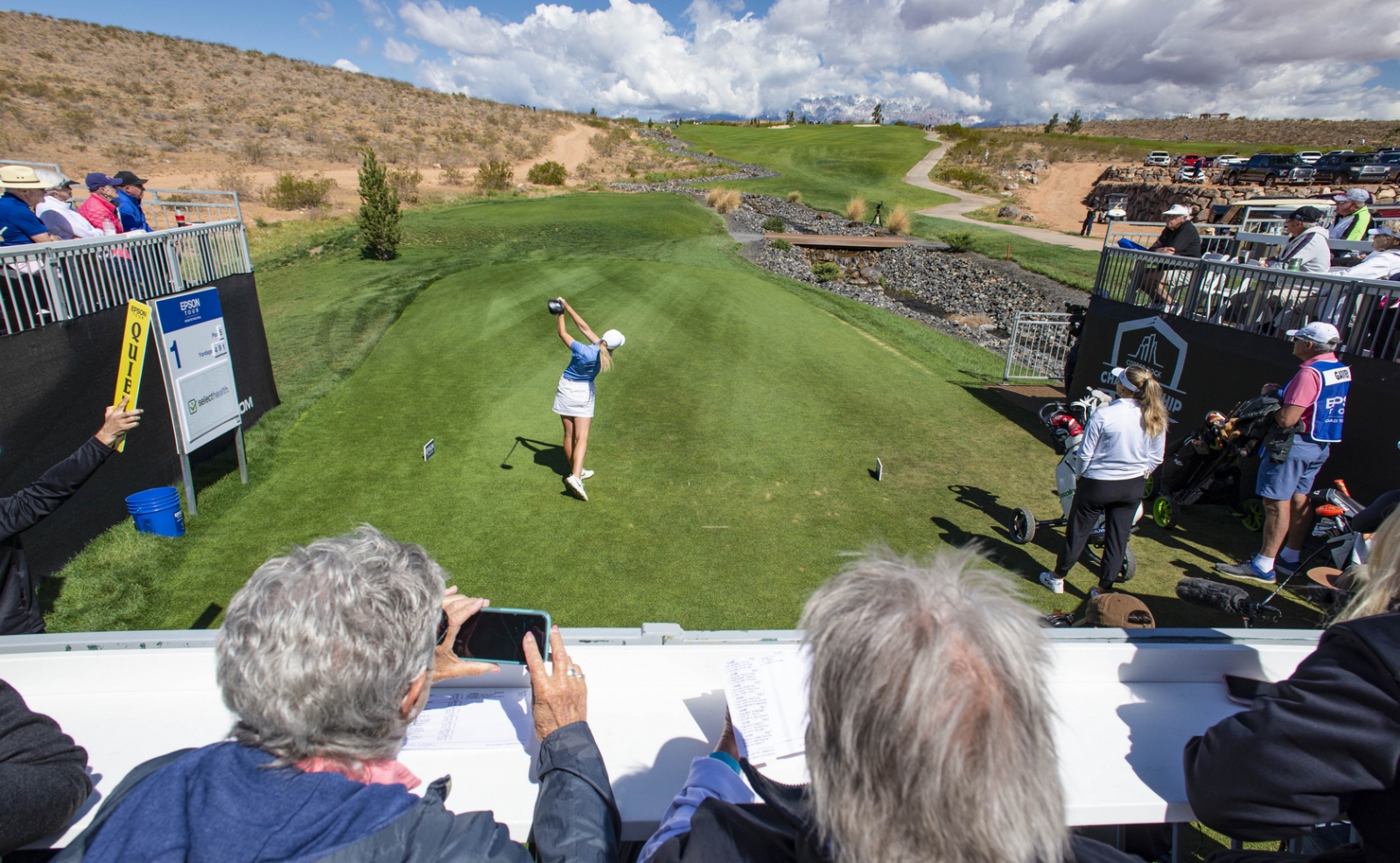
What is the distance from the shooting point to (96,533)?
566cm

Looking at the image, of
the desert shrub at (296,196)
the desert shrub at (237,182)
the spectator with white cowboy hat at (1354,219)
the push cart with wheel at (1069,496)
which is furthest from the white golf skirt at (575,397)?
the desert shrub at (237,182)

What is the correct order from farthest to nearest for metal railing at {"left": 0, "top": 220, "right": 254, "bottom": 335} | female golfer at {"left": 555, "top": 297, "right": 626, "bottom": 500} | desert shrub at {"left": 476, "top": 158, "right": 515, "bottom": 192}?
desert shrub at {"left": 476, "top": 158, "right": 515, "bottom": 192} < female golfer at {"left": 555, "top": 297, "right": 626, "bottom": 500} < metal railing at {"left": 0, "top": 220, "right": 254, "bottom": 335}

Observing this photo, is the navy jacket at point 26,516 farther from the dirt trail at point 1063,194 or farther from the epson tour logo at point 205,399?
the dirt trail at point 1063,194

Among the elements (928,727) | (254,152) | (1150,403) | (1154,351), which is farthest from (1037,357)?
(254,152)

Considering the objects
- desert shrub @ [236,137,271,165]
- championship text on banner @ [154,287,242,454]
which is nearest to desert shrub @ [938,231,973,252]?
championship text on banner @ [154,287,242,454]

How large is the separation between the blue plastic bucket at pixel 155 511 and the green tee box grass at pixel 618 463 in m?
0.14

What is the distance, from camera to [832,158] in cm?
6344

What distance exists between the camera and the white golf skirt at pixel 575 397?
704 cm

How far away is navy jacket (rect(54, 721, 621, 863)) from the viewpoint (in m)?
1.26

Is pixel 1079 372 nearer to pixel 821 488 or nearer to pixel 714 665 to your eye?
pixel 821 488

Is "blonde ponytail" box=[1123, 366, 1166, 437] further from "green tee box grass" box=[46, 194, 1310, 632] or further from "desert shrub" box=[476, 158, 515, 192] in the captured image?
"desert shrub" box=[476, 158, 515, 192]

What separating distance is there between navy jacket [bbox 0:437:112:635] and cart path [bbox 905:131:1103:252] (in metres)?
34.3

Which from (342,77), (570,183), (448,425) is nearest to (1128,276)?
(448,425)

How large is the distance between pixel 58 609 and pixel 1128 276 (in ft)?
41.4
